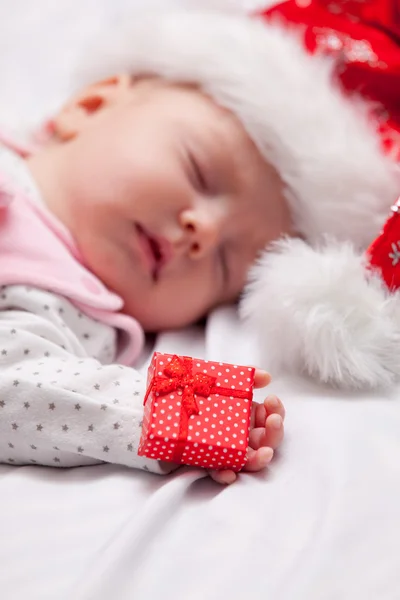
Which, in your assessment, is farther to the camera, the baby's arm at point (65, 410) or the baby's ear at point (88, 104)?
the baby's ear at point (88, 104)

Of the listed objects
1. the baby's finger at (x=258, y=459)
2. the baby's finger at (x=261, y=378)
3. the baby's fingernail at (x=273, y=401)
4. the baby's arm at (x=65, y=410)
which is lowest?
the baby's arm at (x=65, y=410)

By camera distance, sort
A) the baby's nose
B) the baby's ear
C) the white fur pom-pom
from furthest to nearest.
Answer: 1. the baby's ear
2. the baby's nose
3. the white fur pom-pom

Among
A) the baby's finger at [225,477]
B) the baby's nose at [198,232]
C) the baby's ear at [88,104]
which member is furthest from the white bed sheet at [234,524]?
the baby's ear at [88,104]

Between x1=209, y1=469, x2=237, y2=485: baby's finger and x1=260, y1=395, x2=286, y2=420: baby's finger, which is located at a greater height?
x1=260, y1=395, x2=286, y2=420: baby's finger

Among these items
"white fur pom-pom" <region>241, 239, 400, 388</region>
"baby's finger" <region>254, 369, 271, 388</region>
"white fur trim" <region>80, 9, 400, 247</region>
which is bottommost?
"baby's finger" <region>254, 369, 271, 388</region>

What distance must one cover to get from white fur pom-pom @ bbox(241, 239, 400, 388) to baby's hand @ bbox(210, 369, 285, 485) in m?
0.16

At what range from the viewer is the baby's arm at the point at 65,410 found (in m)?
0.89

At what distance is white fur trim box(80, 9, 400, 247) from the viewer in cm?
124

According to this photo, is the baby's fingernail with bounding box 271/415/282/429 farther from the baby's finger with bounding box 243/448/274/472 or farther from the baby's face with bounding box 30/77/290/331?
the baby's face with bounding box 30/77/290/331

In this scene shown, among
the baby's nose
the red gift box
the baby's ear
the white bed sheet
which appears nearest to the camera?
the white bed sheet

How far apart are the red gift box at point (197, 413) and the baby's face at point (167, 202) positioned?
40cm

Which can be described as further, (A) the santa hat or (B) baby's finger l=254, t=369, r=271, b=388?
(A) the santa hat

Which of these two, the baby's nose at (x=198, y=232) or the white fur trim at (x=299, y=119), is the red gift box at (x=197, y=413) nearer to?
the baby's nose at (x=198, y=232)

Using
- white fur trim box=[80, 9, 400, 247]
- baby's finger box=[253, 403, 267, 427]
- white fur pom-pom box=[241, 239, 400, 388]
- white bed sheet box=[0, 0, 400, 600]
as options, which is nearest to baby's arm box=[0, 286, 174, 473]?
white bed sheet box=[0, 0, 400, 600]
